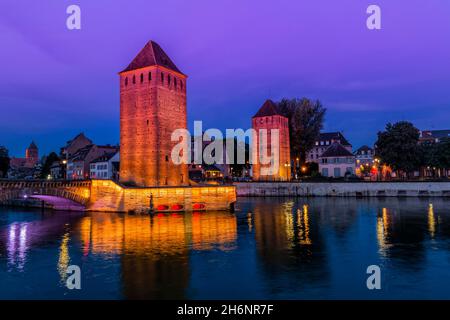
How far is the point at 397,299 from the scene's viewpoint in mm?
10648

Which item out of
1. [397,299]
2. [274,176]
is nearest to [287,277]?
[397,299]

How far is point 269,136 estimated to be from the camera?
62375 mm

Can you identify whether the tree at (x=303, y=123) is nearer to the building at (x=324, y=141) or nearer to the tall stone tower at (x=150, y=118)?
the tall stone tower at (x=150, y=118)

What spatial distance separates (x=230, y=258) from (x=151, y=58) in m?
28.1

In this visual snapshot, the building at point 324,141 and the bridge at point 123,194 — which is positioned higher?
the building at point 324,141

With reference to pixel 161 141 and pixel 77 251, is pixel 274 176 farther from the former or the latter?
pixel 77 251

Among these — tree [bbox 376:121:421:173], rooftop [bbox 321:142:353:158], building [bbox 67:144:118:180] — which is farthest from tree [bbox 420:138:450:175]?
building [bbox 67:144:118:180]

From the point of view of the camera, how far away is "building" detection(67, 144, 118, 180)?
7025 cm

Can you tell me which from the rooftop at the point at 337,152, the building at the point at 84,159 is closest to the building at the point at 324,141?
the rooftop at the point at 337,152

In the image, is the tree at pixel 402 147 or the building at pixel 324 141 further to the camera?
the building at pixel 324 141

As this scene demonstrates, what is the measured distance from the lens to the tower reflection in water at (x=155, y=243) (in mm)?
12352

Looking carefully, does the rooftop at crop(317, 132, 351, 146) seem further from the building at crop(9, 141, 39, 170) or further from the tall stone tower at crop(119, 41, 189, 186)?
the building at crop(9, 141, 39, 170)

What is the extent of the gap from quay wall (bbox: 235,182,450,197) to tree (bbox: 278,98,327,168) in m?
9.87

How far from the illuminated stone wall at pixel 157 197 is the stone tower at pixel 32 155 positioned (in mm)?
153304
